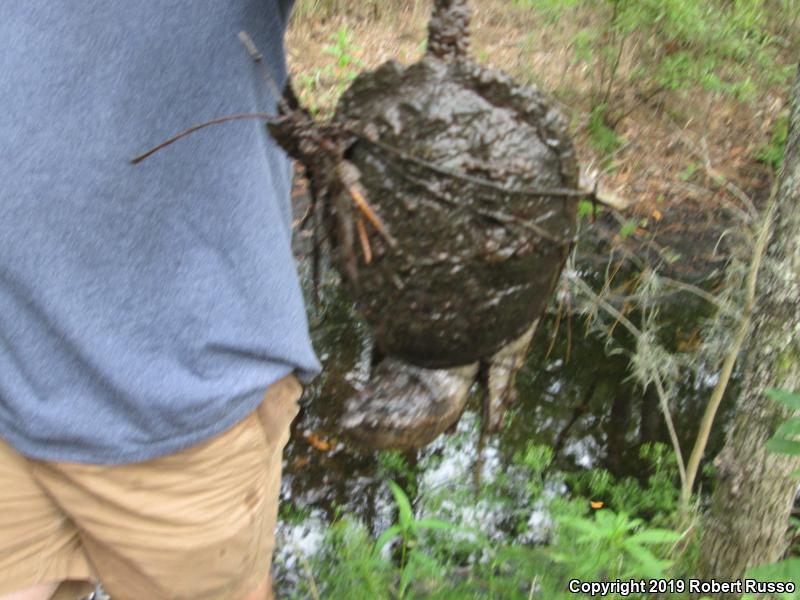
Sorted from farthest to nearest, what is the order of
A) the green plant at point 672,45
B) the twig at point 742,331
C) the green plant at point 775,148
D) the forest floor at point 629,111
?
1. the green plant at point 775,148
2. the forest floor at point 629,111
3. the green plant at point 672,45
4. the twig at point 742,331

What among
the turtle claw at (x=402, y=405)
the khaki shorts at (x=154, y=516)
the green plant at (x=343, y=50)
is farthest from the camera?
the green plant at (x=343, y=50)

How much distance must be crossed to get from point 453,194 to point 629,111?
19.4 feet

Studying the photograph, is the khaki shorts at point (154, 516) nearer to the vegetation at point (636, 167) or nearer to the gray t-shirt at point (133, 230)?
the gray t-shirt at point (133, 230)

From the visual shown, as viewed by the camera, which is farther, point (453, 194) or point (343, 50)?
point (343, 50)

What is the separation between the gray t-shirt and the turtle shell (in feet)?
0.69

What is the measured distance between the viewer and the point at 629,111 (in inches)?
262

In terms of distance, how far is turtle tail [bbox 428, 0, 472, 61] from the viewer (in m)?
1.37

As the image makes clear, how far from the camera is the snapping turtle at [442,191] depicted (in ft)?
4.32

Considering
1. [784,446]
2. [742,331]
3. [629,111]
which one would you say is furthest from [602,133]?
[784,446]

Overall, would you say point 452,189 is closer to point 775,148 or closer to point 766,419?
point 766,419

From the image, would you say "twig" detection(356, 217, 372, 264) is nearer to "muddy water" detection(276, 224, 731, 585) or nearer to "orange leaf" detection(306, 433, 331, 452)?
"muddy water" detection(276, 224, 731, 585)

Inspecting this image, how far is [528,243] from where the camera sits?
142 centimetres


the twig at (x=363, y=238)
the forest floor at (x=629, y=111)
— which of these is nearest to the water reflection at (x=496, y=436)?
the forest floor at (x=629, y=111)

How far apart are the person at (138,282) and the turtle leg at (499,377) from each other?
0.49 m
